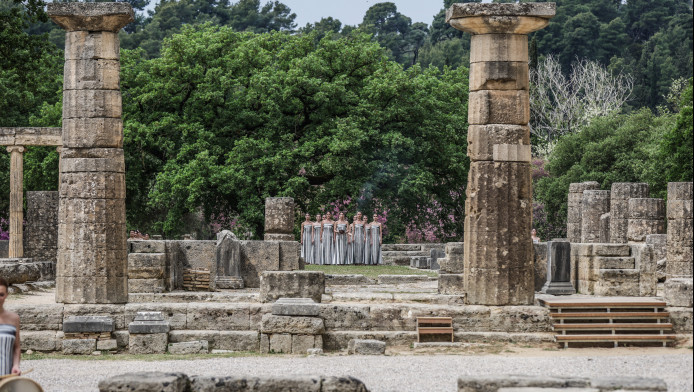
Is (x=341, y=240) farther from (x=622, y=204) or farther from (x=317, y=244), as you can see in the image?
(x=622, y=204)

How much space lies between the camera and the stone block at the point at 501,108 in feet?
50.6

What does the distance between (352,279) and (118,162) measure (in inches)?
374

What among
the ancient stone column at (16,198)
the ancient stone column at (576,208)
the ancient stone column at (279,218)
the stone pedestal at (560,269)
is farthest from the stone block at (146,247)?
the ancient stone column at (576,208)

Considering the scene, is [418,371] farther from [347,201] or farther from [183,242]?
[347,201]

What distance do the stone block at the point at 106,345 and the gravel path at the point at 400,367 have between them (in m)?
0.86

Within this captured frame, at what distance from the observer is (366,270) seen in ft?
91.6

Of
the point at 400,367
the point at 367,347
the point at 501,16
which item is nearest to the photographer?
the point at 400,367

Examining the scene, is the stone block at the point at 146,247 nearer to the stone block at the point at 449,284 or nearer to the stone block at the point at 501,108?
the stone block at the point at 449,284

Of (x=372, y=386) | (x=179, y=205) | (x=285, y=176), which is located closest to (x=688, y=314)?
(x=372, y=386)

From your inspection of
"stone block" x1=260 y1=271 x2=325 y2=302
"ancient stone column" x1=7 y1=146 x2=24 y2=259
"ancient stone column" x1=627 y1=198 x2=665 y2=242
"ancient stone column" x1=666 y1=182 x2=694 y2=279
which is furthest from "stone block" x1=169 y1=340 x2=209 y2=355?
"ancient stone column" x1=627 y1=198 x2=665 y2=242

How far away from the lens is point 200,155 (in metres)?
31.9

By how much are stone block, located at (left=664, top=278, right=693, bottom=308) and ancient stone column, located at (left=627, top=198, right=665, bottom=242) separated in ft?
34.3

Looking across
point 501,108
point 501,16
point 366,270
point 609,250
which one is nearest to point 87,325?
point 501,108

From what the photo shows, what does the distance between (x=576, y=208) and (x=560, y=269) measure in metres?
13.2
